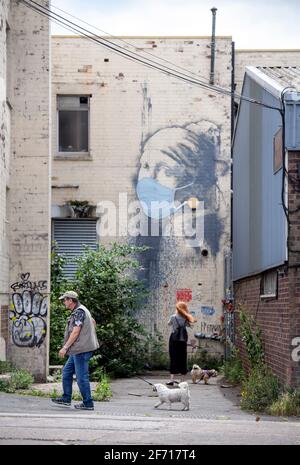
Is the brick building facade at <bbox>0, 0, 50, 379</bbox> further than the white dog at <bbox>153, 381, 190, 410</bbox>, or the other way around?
the brick building facade at <bbox>0, 0, 50, 379</bbox>

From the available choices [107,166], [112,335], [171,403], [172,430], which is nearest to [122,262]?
[112,335]

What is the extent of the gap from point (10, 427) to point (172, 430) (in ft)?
6.18

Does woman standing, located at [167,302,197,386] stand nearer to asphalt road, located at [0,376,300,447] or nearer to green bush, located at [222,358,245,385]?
green bush, located at [222,358,245,385]

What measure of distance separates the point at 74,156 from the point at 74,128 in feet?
2.60

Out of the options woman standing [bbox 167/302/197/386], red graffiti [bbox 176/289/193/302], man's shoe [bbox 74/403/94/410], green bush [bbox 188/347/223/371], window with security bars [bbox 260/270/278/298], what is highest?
window with security bars [bbox 260/270/278/298]

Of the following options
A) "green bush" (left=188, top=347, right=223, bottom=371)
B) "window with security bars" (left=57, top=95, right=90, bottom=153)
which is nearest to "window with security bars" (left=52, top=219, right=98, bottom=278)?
"window with security bars" (left=57, top=95, right=90, bottom=153)

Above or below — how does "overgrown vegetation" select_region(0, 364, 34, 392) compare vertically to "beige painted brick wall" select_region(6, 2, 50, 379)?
below

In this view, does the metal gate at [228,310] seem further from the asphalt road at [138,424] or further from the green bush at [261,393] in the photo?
the green bush at [261,393]

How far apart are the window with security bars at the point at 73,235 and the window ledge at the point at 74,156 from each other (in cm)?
161

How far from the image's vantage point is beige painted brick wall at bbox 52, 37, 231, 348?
24.0 m

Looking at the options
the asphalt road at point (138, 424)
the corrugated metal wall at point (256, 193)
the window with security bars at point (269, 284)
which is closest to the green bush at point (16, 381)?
the asphalt road at point (138, 424)

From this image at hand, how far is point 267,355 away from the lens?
16000 millimetres
